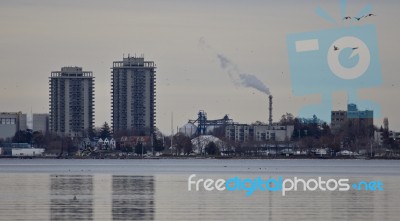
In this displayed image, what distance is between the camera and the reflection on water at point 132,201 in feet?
163

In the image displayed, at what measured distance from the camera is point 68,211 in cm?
5147

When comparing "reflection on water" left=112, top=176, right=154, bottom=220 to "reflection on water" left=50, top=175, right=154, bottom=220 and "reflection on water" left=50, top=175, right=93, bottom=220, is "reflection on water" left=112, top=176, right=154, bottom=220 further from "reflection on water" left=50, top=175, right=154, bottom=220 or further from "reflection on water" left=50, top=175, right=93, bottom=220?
"reflection on water" left=50, top=175, right=93, bottom=220

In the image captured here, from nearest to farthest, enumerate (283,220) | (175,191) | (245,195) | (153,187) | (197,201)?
(283,220), (197,201), (245,195), (175,191), (153,187)

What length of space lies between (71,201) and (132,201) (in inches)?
106

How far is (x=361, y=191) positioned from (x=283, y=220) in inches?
848

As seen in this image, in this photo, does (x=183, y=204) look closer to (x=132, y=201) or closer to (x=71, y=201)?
(x=132, y=201)

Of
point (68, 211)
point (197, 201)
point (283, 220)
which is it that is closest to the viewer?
point (283, 220)

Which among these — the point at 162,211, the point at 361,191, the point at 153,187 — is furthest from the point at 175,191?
the point at 162,211

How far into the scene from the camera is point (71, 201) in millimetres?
57562

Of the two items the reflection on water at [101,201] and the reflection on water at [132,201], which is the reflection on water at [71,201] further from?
the reflection on water at [132,201]

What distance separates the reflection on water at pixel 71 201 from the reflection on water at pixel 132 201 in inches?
45.0

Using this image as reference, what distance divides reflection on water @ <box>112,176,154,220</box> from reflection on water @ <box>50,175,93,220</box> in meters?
1.14

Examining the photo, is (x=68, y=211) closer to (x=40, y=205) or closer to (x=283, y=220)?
(x=40, y=205)

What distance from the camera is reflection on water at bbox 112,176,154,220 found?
4953cm
